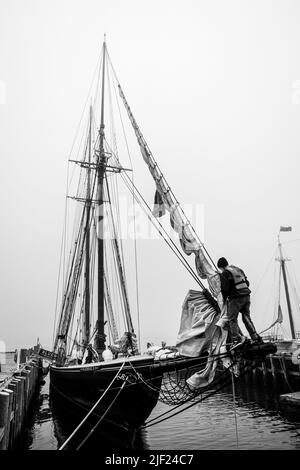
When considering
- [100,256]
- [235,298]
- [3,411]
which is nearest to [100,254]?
[100,256]

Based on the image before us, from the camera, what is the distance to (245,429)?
59.5 feet

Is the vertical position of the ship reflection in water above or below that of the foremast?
below

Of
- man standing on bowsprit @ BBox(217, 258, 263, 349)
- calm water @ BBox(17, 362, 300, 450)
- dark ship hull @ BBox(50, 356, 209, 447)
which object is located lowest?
calm water @ BBox(17, 362, 300, 450)

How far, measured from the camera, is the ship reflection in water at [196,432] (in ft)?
43.0

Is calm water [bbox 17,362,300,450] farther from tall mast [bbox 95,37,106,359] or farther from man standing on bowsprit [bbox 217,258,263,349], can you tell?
man standing on bowsprit [bbox 217,258,263,349]

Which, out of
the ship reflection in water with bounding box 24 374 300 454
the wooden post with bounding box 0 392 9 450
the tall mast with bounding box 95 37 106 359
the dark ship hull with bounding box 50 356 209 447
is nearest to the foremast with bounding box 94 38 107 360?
the tall mast with bounding box 95 37 106 359

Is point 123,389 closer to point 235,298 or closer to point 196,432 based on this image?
point 235,298

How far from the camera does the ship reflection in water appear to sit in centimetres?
1310

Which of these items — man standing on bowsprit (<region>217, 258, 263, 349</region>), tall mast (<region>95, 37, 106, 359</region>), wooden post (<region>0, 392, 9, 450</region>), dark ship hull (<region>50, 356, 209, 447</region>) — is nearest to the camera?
man standing on bowsprit (<region>217, 258, 263, 349</region>)

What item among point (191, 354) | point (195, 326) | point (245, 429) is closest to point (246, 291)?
point (195, 326)

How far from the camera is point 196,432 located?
711 inches

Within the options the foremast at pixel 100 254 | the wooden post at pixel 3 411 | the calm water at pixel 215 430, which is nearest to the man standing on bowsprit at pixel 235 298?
the wooden post at pixel 3 411

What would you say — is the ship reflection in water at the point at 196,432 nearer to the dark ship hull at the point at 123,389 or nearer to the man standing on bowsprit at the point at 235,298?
the dark ship hull at the point at 123,389
